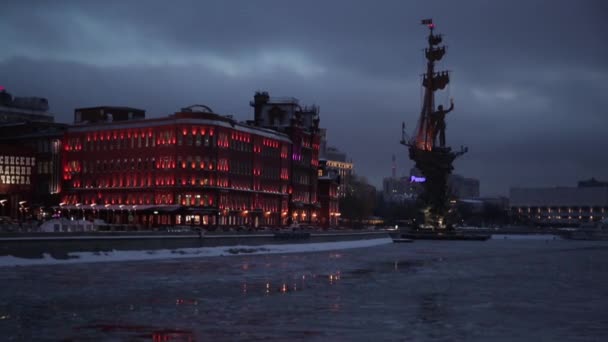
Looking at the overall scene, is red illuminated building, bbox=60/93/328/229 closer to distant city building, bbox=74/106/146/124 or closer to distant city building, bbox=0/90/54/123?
distant city building, bbox=74/106/146/124

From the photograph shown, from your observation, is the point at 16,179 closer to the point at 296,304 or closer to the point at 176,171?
the point at 176,171

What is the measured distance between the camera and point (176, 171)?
121 metres

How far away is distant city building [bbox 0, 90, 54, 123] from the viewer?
17309 cm

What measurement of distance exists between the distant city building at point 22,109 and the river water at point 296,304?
5023 inches

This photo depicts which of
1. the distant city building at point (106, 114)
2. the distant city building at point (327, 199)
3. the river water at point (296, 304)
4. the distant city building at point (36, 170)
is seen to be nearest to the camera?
the river water at point (296, 304)

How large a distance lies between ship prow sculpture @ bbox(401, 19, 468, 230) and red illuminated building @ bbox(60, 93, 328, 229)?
81.1 ft

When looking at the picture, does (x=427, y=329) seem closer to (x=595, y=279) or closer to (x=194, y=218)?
(x=595, y=279)

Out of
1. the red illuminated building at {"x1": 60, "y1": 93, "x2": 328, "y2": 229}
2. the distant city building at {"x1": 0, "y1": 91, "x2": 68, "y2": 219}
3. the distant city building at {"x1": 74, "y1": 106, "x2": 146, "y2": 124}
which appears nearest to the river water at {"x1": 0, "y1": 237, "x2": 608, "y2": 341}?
the red illuminated building at {"x1": 60, "y1": 93, "x2": 328, "y2": 229}

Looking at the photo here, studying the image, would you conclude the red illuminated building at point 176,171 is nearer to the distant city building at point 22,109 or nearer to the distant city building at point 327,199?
the distant city building at point 327,199

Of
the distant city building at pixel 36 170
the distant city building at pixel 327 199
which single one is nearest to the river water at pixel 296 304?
the distant city building at pixel 36 170

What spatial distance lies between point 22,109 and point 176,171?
72.6 metres

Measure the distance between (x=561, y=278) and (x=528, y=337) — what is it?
26.1 metres

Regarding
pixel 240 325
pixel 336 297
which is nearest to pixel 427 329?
pixel 240 325

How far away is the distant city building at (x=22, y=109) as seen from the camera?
17309 centimetres
